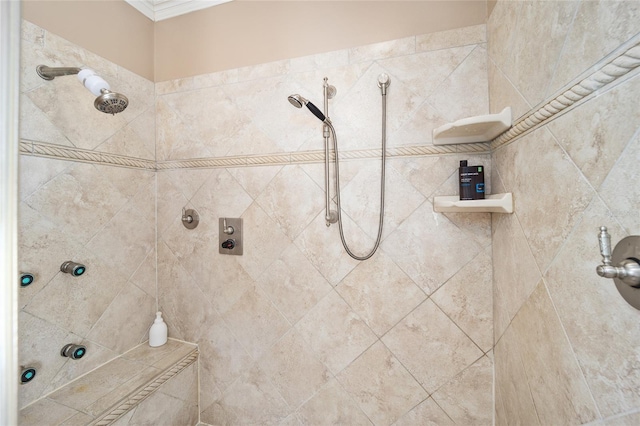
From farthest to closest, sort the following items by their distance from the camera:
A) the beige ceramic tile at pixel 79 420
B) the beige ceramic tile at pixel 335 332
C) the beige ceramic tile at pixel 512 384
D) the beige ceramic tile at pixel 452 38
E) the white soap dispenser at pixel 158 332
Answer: the white soap dispenser at pixel 158 332, the beige ceramic tile at pixel 335 332, the beige ceramic tile at pixel 452 38, the beige ceramic tile at pixel 79 420, the beige ceramic tile at pixel 512 384

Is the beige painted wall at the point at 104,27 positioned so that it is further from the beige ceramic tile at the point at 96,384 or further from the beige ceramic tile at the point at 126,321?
the beige ceramic tile at the point at 96,384

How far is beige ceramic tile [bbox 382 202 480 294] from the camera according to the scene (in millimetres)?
1011

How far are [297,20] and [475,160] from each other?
3.43ft

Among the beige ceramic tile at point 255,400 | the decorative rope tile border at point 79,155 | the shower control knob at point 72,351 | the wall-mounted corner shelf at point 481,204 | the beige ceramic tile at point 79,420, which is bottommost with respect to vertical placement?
the beige ceramic tile at point 255,400

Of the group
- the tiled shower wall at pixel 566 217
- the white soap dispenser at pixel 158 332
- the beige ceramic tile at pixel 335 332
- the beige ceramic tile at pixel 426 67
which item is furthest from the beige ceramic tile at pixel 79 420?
the beige ceramic tile at pixel 426 67

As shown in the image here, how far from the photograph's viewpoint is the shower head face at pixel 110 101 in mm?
877

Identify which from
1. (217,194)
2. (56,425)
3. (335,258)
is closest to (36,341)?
(56,425)

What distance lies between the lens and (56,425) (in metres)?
0.86

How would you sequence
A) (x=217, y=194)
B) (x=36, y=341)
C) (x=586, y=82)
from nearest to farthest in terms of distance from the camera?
(x=586, y=82)
(x=36, y=341)
(x=217, y=194)

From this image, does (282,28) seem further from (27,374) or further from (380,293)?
(27,374)

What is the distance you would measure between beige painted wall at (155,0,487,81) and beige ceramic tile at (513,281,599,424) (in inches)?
42.6

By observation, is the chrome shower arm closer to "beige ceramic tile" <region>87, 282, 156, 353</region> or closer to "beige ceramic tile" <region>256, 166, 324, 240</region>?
"beige ceramic tile" <region>256, 166, 324, 240</region>

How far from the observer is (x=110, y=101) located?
884 millimetres

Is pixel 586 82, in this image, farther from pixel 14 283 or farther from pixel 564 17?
pixel 14 283
